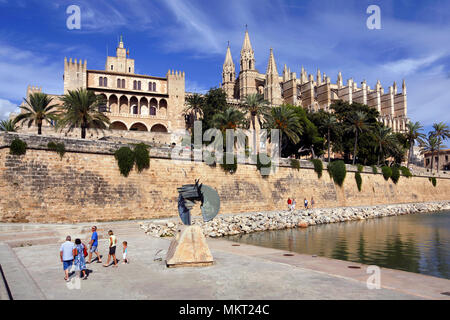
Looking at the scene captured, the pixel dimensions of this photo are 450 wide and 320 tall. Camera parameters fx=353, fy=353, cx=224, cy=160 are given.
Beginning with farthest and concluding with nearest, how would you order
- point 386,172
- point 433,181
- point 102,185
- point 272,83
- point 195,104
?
point 272,83, point 195,104, point 433,181, point 386,172, point 102,185

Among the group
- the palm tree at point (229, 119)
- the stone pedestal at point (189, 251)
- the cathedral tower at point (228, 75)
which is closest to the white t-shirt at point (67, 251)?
the stone pedestal at point (189, 251)

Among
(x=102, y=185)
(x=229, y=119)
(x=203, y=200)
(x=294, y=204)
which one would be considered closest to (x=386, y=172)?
(x=294, y=204)

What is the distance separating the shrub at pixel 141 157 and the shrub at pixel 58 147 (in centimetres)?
444

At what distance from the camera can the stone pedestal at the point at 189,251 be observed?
31.9ft

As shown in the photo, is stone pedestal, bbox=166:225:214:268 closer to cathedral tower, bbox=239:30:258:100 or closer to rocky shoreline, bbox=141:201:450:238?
rocky shoreline, bbox=141:201:450:238

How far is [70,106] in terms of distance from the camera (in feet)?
99.5

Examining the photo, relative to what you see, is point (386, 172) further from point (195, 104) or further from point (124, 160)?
point (124, 160)

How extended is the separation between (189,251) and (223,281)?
2032mm

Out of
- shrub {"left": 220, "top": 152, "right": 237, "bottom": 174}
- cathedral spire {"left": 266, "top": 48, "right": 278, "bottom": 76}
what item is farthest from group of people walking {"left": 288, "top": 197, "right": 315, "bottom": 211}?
cathedral spire {"left": 266, "top": 48, "right": 278, "bottom": 76}

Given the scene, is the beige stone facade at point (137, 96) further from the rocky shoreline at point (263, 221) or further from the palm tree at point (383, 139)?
the rocky shoreline at point (263, 221)

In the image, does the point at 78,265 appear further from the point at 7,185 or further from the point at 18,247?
the point at 7,185

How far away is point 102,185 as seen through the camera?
21766 mm
